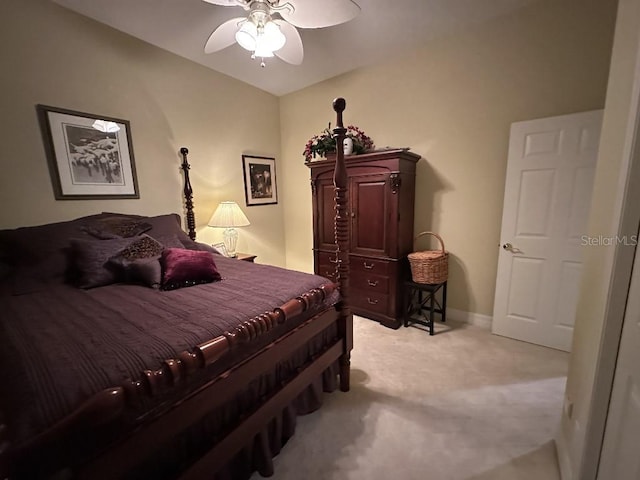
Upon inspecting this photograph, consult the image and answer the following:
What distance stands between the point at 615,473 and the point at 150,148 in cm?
359

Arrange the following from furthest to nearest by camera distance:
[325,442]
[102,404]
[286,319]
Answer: [325,442] < [286,319] < [102,404]

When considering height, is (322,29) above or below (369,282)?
above

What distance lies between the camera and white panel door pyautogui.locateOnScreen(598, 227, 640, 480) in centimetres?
90

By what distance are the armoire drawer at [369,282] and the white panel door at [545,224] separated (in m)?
1.02

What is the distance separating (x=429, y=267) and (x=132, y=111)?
3.08 meters

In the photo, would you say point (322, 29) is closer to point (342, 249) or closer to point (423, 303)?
point (342, 249)

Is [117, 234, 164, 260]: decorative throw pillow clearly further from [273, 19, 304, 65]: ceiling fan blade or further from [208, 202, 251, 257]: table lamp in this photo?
[273, 19, 304, 65]: ceiling fan blade

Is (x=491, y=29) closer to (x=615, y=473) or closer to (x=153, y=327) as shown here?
(x=615, y=473)

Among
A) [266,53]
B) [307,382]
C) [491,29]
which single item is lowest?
[307,382]

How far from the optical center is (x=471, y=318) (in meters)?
2.80

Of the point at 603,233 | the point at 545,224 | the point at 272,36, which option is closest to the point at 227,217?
the point at 272,36

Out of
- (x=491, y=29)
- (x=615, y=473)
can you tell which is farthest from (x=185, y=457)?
(x=491, y=29)

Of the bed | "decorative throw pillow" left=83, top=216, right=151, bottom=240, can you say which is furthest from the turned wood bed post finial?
the bed

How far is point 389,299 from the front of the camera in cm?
276
